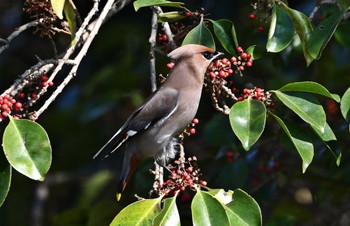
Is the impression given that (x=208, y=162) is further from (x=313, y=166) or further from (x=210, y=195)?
(x=210, y=195)

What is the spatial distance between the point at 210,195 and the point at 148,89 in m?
2.57

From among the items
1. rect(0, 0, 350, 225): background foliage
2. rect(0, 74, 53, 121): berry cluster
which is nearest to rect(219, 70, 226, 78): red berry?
rect(0, 74, 53, 121): berry cluster

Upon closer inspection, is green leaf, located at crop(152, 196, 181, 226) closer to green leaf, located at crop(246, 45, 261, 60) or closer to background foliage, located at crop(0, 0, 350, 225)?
green leaf, located at crop(246, 45, 261, 60)

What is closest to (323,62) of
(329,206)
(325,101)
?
(325,101)

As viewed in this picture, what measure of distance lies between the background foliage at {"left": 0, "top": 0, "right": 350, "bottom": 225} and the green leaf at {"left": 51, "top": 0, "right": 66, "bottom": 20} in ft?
3.91

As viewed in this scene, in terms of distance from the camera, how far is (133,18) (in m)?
5.33

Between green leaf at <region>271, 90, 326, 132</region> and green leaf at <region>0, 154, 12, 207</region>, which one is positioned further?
green leaf at <region>271, 90, 326, 132</region>

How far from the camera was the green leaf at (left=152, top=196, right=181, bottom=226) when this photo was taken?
284cm

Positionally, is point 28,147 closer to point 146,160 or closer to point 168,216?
point 168,216

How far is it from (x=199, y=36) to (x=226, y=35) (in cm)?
11

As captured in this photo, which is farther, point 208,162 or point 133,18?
point 133,18

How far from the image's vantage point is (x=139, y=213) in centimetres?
297

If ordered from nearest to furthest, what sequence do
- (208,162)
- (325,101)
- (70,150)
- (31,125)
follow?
(31,125) → (208,162) → (325,101) → (70,150)

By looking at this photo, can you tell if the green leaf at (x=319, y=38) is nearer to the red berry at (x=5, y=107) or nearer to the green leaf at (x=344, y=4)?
the green leaf at (x=344, y=4)
